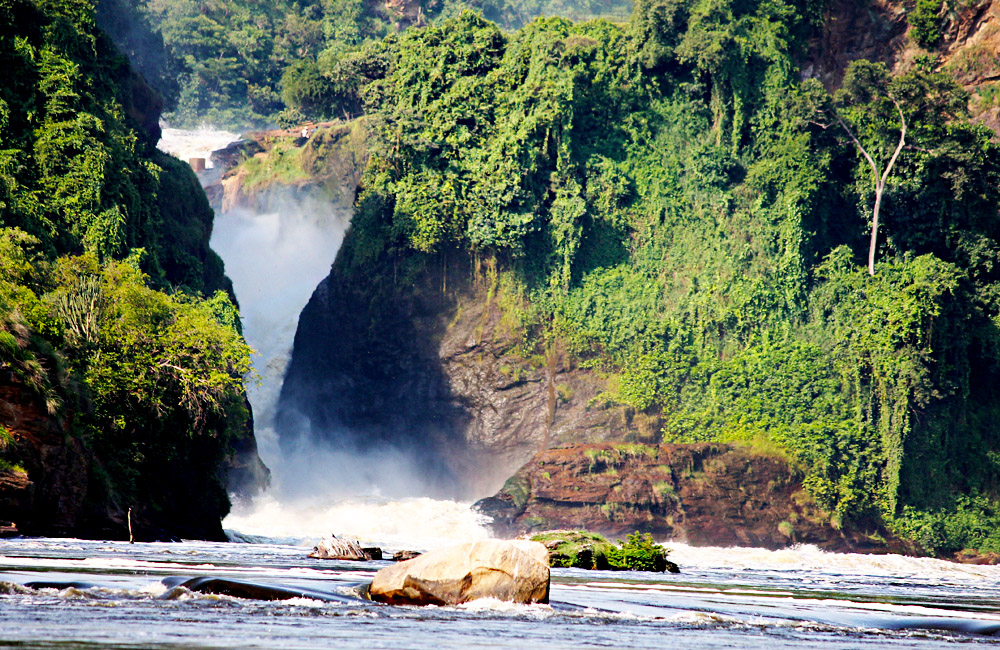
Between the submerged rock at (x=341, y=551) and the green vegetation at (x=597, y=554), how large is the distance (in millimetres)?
4089

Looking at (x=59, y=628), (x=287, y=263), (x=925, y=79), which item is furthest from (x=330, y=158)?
(x=59, y=628)

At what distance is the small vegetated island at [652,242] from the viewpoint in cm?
5288

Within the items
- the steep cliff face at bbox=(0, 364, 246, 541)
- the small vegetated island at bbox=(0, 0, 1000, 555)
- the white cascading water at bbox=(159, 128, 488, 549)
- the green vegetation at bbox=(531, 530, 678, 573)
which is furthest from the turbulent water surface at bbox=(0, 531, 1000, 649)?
the small vegetated island at bbox=(0, 0, 1000, 555)

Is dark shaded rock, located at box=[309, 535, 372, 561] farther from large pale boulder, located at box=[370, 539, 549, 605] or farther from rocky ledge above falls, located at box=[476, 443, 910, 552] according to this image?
rocky ledge above falls, located at box=[476, 443, 910, 552]

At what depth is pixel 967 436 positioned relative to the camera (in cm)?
5525

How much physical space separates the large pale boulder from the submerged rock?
1100cm

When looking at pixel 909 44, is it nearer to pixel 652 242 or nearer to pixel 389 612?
pixel 652 242

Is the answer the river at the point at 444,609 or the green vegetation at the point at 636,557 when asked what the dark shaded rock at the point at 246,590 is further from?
the green vegetation at the point at 636,557

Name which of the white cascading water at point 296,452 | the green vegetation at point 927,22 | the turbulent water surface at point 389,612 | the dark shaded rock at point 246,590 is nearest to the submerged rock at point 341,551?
the turbulent water surface at point 389,612

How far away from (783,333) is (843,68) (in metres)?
17.2

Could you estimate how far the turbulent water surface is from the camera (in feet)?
38.0

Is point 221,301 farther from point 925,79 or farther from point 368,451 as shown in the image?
point 925,79

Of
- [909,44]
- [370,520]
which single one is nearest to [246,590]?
[370,520]

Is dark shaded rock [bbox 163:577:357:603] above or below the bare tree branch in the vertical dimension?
below
